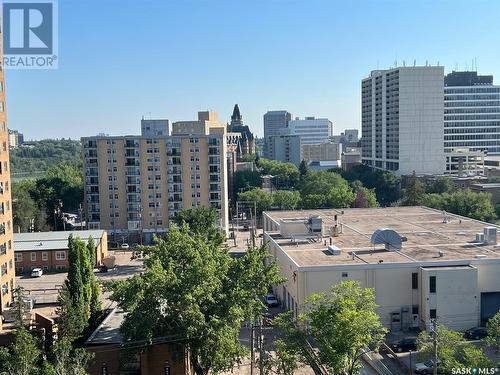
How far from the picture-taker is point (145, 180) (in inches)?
2454

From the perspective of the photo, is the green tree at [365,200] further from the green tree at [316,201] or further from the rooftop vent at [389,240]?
the rooftop vent at [389,240]

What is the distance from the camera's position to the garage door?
30484 millimetres

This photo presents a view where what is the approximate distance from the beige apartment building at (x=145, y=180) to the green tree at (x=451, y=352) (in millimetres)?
41875

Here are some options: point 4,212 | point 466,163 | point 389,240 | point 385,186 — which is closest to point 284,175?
point 385,186

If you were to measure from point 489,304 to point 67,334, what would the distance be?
870 inches

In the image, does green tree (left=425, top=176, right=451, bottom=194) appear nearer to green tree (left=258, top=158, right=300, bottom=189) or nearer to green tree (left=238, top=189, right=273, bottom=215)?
green tree (left=238, top=189, right=273, bottom=215)

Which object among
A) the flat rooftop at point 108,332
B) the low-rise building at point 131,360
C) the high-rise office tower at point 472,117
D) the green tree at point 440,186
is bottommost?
the low-rise building at point 131,360

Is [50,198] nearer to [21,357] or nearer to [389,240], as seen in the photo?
[389,240]

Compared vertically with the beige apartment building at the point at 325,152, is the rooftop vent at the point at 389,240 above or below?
below

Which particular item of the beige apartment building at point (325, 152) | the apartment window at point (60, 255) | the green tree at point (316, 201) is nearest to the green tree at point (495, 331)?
the apartment window at point (60, 255)

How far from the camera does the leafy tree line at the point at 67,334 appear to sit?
64.8 ft

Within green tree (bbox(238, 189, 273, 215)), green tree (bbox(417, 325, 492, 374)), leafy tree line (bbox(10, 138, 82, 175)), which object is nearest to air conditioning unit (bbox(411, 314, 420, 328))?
green tree (bbox(417, 325, 492, 374))

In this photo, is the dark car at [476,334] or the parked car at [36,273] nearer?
the dark car at [476,334]

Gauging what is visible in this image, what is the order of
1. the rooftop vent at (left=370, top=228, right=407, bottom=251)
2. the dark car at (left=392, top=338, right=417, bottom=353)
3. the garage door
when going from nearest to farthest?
the dark car at (left=392, top=338, right=417, bottom=353), the garage door, the rooftop vent at (left=370, top=228, right=407, bottom=251)
